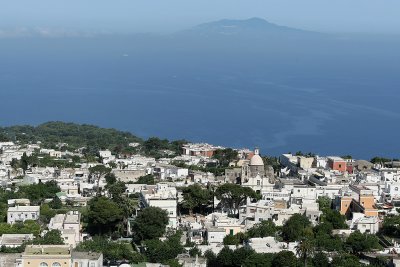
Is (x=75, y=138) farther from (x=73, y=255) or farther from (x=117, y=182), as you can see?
(x=73, y=255)

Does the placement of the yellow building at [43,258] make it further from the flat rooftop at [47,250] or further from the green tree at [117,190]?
the green tree at [117,190]

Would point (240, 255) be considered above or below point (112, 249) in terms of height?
above

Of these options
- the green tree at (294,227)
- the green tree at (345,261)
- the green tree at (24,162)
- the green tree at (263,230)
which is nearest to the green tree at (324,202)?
the green tree at (294,227)

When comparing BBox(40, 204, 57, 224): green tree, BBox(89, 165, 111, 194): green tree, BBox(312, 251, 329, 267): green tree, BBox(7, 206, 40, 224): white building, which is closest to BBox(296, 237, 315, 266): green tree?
BBox(312, 251, 329, 267): green tree

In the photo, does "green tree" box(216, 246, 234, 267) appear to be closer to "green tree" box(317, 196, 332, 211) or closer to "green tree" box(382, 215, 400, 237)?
"green tree" box(382, 215, 400, 237)

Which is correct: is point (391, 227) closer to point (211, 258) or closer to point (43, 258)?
point (211, 258)

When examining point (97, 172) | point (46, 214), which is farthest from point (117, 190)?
point (97, 172)
